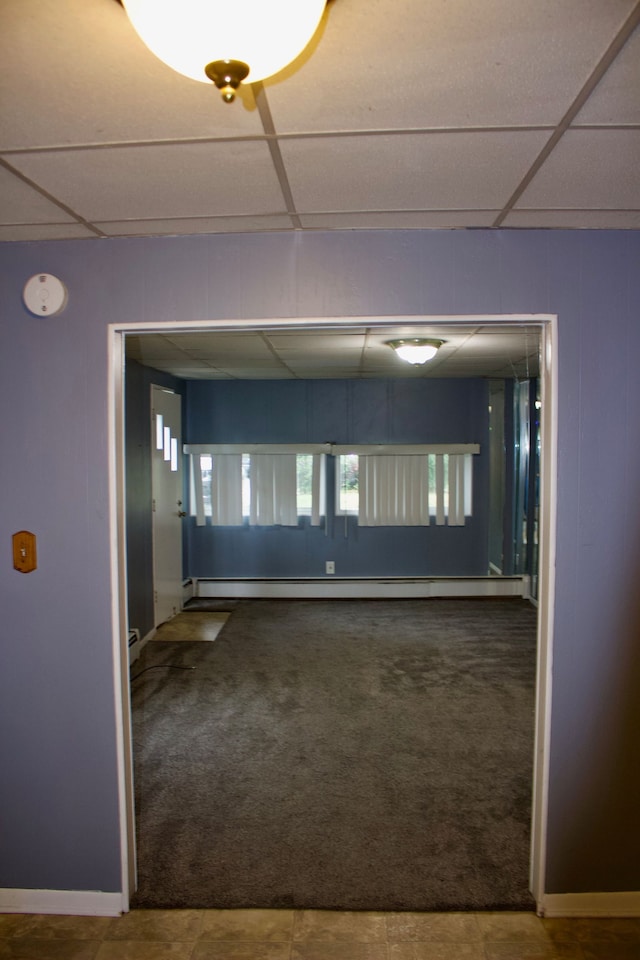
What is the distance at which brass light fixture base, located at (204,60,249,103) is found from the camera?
99 centimetres

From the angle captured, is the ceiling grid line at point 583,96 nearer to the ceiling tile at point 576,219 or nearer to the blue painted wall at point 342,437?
the ceiling tile at point 576,219

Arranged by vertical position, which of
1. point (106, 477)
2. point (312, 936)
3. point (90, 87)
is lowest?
point (312, 936)

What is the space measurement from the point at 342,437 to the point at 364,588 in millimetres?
1664

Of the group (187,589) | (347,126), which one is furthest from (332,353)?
(347,126)

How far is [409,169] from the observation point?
163 centimetres

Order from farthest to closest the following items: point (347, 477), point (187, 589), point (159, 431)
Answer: point (347, 477) → point (187, 589) → point (159, 431)

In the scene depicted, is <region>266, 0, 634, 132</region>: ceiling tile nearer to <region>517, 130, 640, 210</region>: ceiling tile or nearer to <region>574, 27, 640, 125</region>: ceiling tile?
<region>574, 27, 640, 125</region>: ceiling tile

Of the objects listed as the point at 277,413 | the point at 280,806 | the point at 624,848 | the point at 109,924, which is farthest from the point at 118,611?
the point at 277,413

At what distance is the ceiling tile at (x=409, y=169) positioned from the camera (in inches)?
58.7

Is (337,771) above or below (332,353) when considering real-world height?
below

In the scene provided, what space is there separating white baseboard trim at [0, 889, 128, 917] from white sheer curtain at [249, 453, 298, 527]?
4512 mm

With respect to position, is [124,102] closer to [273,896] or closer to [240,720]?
[273,896]

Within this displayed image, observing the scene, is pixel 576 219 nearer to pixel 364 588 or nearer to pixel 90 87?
pixel 90 87

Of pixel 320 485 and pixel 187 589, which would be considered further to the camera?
pixel 320 485
